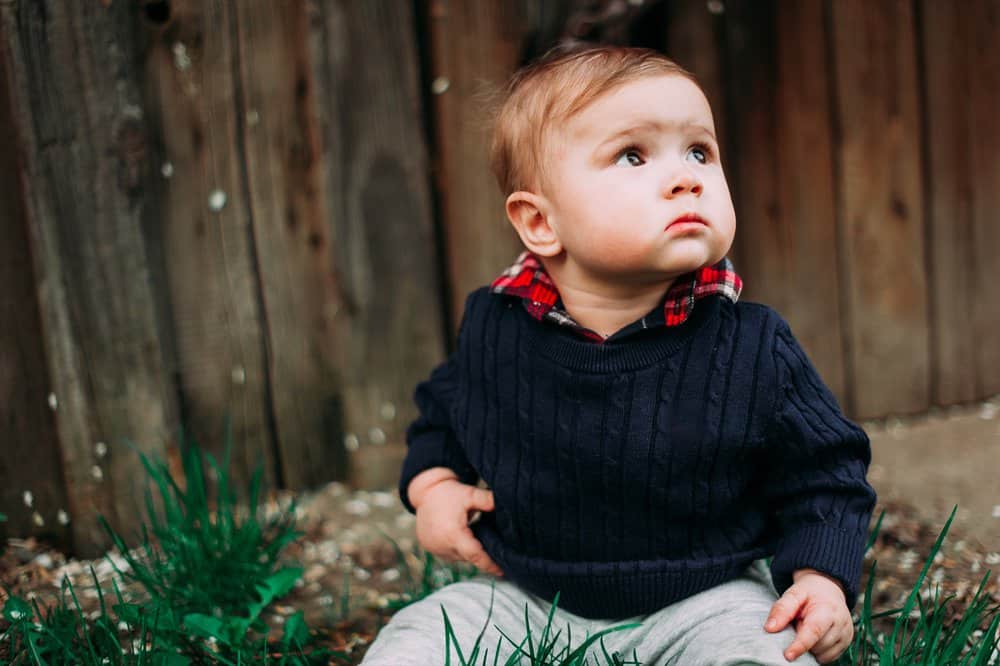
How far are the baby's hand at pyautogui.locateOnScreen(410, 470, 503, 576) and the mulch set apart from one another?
251mm

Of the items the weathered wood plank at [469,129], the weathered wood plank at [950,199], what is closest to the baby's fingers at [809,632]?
the weathered wood plank at [469,129]

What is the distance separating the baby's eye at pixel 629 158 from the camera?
4.86ft

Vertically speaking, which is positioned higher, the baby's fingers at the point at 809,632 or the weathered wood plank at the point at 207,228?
the weathered wood plank at the point at 207,228

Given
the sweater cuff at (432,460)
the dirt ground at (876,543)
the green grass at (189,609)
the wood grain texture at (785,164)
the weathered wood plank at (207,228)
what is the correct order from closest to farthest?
the green grass at (189,609)
the sweater cuff at (432,460)
the dirt ground at (876,543)
the weathered wood plank at (207,228)
the wood grain texture at (785,164)

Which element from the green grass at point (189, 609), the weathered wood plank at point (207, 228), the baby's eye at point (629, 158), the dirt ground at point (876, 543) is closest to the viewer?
the baby's eye at point (629, 158)

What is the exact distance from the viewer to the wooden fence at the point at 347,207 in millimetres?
2086

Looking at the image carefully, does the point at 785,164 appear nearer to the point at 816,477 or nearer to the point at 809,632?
the point at 816,477

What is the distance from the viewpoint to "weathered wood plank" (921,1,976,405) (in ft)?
8.10

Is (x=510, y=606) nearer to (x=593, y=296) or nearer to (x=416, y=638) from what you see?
(x=416, y=638)

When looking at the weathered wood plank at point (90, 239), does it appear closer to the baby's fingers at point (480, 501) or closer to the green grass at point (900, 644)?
the baby's fingers at point (480, 501)

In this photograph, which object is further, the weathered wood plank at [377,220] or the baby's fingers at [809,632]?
the weathered wood plank at [377,220]

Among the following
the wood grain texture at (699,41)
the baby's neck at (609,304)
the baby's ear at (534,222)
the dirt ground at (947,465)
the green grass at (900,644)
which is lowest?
the dirt ground at (947,465)

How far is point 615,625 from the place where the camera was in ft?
5.25

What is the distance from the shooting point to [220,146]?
224 cm
